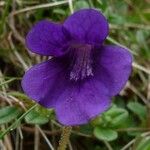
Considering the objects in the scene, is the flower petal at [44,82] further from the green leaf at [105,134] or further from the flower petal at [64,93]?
the green leaf at [105,134]

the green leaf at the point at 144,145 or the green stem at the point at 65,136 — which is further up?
the green stem at the point at 65,136

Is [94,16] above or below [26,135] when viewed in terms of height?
above

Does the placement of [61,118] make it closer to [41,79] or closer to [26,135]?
[41,79]

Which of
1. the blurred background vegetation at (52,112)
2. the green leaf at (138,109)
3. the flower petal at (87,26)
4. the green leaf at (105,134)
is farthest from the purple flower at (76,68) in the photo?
the green leaf at (138,109)

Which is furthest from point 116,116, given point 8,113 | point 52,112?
point 8,113

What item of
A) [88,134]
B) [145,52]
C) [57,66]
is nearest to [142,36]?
[145,52]

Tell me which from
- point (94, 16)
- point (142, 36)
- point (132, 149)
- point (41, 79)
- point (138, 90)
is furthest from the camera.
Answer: point (142, 36)

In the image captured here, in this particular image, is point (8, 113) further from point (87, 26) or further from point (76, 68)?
point (87, 26)
